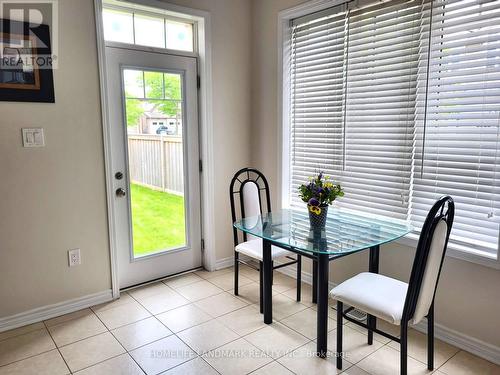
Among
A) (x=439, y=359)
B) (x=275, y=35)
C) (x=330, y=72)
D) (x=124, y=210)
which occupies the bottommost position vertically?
(x=439, y=359)

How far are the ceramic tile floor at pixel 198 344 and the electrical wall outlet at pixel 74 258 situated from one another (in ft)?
1.22

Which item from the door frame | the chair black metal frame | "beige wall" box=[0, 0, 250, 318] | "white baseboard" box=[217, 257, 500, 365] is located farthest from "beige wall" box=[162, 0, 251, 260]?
"white baseboard" box=[217, 257, 500, 365]

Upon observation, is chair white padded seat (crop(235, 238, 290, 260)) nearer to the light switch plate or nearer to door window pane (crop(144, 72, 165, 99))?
door window pane (crop(144, 72, 165, 99))

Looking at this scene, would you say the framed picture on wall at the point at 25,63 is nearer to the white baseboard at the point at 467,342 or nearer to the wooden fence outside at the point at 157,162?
the wooden fence outside at the point at 157,162

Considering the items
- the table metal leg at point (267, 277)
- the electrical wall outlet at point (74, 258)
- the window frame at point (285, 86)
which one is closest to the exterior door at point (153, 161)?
the electrical wall outlet at point (74, 258)

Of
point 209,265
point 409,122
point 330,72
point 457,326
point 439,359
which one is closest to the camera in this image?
point 439,359

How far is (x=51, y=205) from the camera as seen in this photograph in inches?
105

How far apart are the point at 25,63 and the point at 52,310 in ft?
5.68

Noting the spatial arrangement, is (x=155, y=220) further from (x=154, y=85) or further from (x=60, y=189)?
(x=154, y=85)

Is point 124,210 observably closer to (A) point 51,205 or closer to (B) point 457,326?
(A) point 51,205

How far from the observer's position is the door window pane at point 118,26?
113 inches

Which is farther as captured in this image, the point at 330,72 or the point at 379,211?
the point at 330,72

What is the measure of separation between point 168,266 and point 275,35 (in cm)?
231

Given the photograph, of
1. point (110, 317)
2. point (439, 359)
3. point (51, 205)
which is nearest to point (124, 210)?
point (51, 205)
